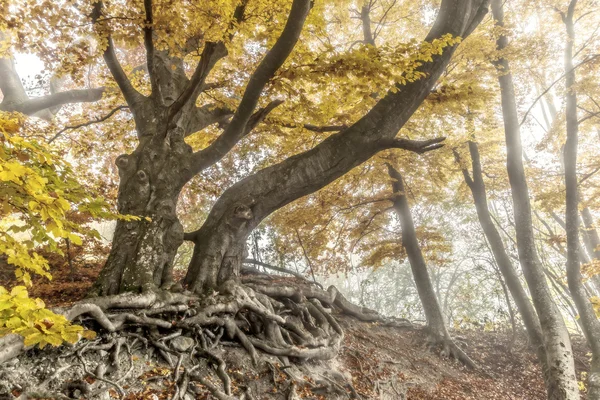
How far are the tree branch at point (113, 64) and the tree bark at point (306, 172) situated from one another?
2591 millimetres

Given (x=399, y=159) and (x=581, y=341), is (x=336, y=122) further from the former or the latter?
(x=581, y=341)

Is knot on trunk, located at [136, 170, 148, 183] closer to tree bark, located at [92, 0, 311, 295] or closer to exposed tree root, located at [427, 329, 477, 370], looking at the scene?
tree bark, located at [92, 0, 311, 295]

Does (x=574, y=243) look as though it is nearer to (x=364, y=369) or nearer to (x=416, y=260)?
(x=416, y=260)

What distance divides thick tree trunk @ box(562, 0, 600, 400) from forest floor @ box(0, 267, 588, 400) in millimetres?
1894

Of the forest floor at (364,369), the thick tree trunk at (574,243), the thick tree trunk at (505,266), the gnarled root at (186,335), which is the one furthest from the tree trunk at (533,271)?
the gnarled root at (186,335)

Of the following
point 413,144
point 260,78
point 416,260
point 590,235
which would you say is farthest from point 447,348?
point 260,78

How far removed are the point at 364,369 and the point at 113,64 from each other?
6623 millimetres

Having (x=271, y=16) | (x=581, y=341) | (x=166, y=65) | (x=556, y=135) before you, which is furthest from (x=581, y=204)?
(x=166, y=65)

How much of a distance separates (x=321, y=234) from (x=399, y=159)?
3.44 metres

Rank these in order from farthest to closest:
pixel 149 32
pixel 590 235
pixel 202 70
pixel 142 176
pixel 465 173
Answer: pixel 590 235
pixel 465 173
pixel 142 176
pixel 202 70
pixel 149 32

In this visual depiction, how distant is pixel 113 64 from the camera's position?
16.6 feet

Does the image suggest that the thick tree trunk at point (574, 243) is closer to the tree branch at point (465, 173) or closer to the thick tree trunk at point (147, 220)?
the tree branch at point (465, 173)

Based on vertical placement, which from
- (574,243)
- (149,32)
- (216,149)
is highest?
(149,32)

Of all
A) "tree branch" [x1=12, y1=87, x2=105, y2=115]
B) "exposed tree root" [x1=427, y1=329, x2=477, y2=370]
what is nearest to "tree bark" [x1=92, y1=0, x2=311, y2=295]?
"tree branch" [x1=12, y1=87, x2=105, y2=115]
